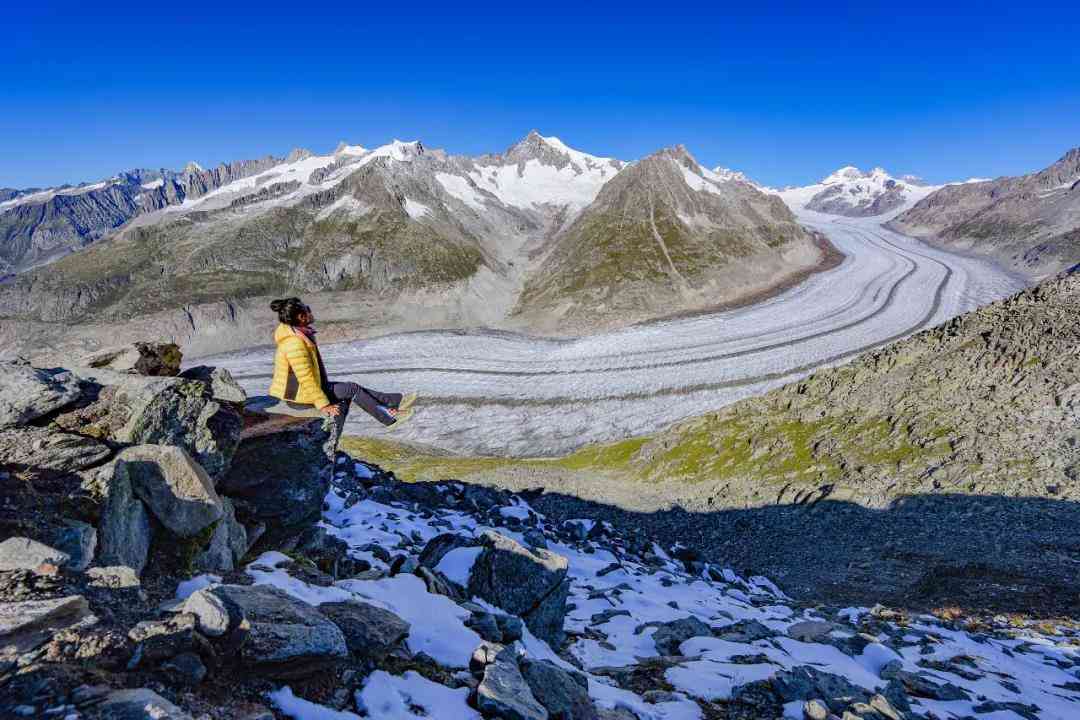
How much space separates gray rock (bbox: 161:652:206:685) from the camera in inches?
202

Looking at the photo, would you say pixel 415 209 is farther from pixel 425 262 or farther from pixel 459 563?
pixel 459 563

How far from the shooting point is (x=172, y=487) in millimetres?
7957

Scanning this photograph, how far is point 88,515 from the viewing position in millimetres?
6945

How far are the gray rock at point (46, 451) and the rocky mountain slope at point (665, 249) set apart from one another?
110 metres

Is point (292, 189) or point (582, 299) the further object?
point (292, 189)

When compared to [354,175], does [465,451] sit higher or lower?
lower

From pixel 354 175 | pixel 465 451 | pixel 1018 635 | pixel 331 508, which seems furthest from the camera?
pixel 354 175

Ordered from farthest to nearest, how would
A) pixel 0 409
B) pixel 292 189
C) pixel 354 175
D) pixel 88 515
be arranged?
pixel 292 189 → pixel 354 175 → pixel 0 409 → pixel 88 515

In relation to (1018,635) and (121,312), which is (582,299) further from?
(1018,635)

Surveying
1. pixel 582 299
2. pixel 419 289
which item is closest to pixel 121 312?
pixel 419 289

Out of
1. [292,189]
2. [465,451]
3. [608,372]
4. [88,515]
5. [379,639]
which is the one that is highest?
[292,189]

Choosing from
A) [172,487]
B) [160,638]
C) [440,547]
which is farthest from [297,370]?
[160,638]

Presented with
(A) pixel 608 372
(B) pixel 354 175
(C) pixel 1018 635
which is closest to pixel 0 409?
(C) pixel 1018 635

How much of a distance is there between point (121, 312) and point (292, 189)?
7838 centimetres
